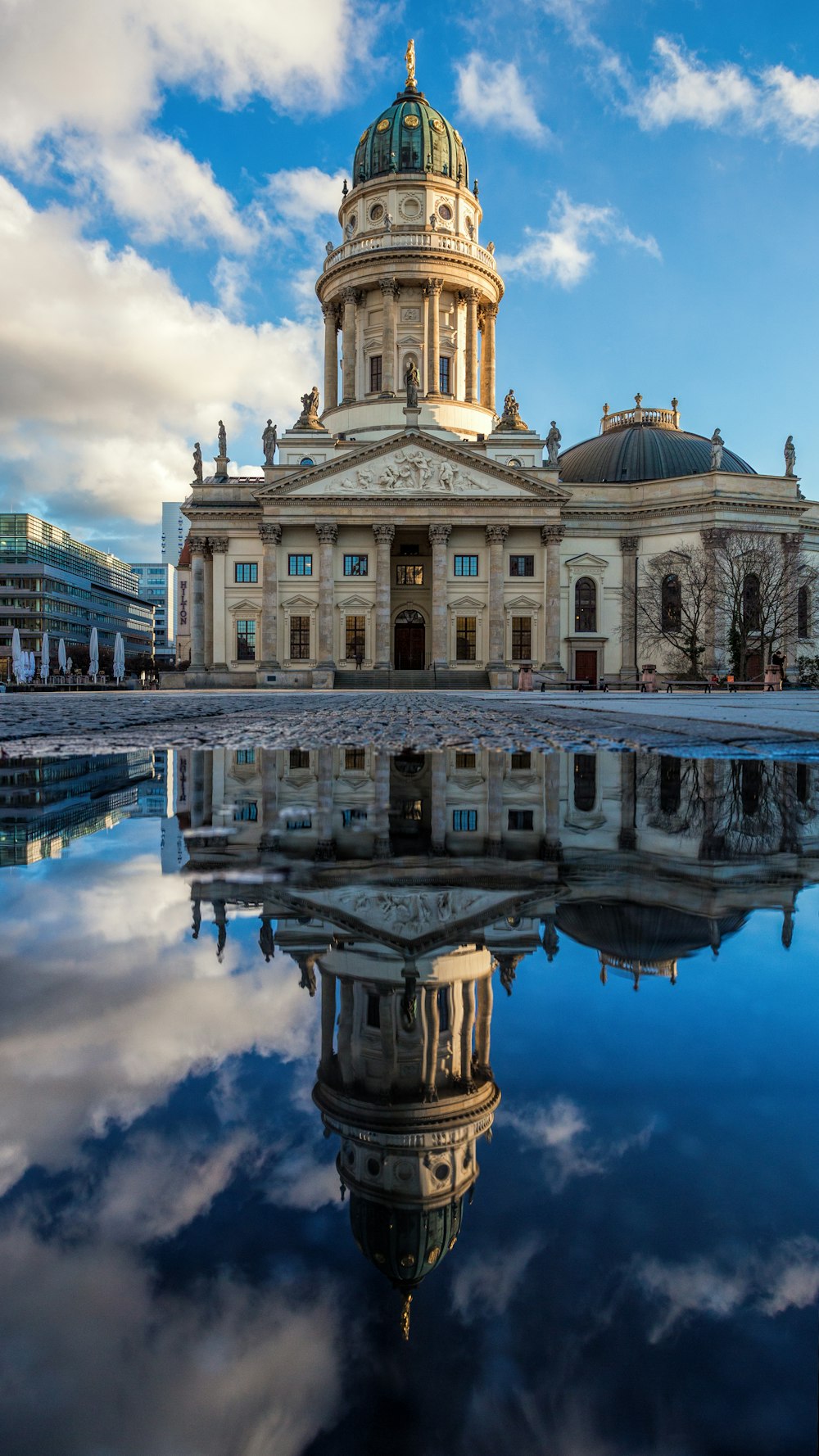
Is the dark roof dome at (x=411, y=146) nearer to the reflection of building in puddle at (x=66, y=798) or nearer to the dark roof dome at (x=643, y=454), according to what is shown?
the dark roof dome at (x=643, y=454)

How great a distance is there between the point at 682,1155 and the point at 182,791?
3942 mm

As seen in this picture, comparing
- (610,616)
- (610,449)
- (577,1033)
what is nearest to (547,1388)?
(577,1033)

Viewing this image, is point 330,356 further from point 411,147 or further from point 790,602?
point 790,602

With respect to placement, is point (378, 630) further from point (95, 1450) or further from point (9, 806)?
point (95, 1450)

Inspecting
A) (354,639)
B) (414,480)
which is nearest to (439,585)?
(354,639)

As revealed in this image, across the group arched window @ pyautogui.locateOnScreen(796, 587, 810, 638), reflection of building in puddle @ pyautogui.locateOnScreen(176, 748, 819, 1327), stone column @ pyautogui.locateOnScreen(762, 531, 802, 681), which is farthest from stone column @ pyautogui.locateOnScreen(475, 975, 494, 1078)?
arched window @ pyautogui.locateOnScreen(796, 587, 810, 638)

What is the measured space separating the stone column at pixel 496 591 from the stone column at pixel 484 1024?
49.2 meters

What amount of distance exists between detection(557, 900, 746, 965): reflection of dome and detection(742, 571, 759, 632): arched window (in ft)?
161

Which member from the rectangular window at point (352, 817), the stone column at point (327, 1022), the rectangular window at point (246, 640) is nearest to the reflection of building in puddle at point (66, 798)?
the rectangular window at point (352, 817)

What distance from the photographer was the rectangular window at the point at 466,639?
51438 mm

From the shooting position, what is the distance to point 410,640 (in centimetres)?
5625

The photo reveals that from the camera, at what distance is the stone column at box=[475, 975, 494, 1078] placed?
1.24 metres

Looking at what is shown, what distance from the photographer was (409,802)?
14.0ft

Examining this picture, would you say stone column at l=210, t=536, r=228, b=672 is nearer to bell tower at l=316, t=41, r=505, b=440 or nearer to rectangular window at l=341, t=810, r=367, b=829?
bell tower at l=316, t=41, r=505, b=440
